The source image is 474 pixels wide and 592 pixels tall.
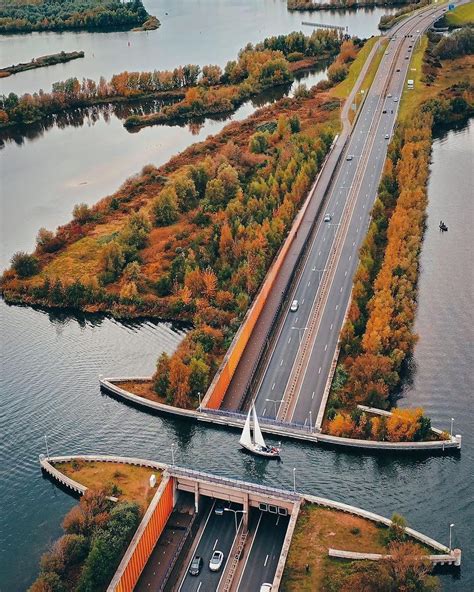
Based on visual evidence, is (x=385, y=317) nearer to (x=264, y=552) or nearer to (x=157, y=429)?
(x=157, y=429)

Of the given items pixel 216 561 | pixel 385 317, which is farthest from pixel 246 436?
pixel 385 317

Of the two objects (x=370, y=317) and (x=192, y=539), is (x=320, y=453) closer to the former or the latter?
(x=192, y=539)

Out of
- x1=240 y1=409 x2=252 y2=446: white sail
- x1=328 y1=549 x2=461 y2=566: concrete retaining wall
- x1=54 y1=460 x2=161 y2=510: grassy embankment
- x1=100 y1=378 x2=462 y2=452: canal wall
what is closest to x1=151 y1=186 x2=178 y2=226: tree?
x1=100 y1=378 x2=462 y2=452: canal wall

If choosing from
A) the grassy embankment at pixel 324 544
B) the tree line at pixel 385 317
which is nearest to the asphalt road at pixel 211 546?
the grassy embankment at pixel 324 544

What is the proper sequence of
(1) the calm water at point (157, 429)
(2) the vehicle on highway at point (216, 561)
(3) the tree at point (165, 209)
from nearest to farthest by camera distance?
(2) the vehicle on highway at point (216, 561)
(1) the calm water at point (157, 429)
(3) the tree at point (165, 209)

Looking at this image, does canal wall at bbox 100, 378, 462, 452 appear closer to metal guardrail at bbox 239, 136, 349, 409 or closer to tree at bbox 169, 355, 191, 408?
tree at bbox 169, 355, 191, 408

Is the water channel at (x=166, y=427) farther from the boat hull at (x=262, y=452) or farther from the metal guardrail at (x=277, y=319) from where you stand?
the metal guardrail at (x=277, y=319)
